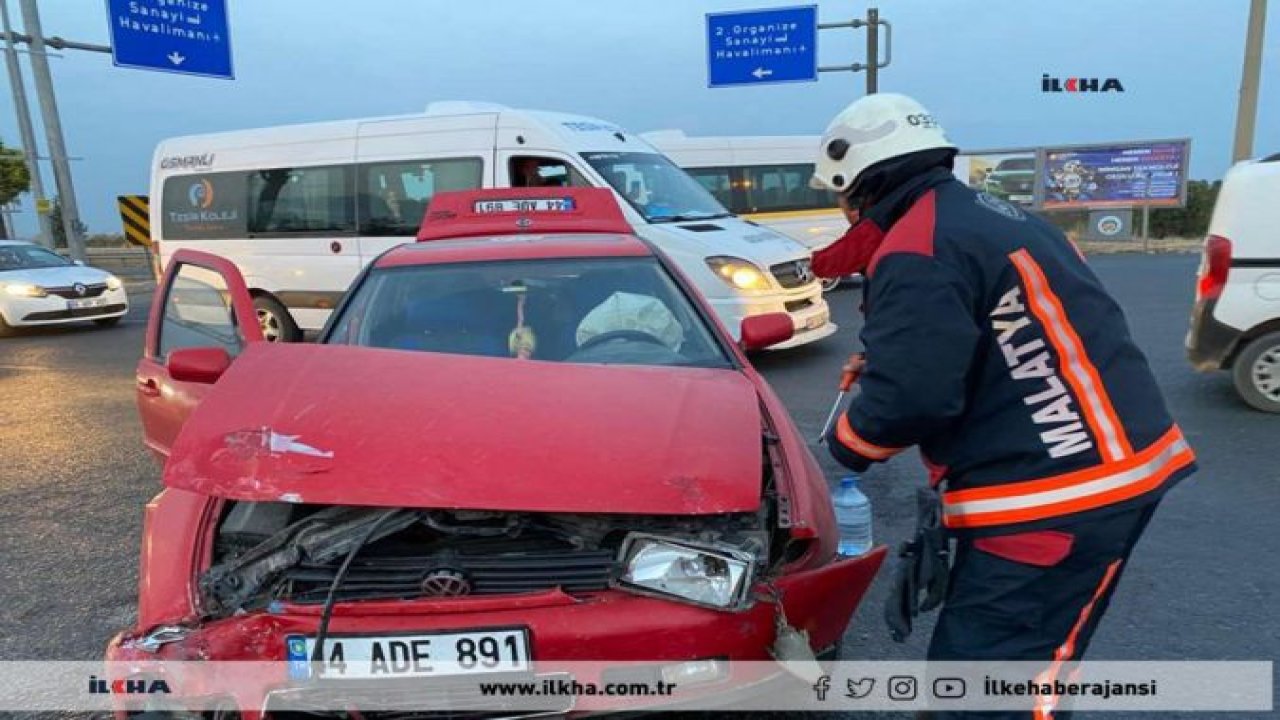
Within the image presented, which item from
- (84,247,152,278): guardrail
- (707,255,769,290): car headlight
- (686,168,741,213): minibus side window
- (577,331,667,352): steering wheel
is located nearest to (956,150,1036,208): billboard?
(686,168,741,213): minibus side window

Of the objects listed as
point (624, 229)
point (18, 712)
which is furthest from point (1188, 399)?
point (18, 712)

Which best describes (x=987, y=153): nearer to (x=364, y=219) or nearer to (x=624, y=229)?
(x=364, y=219)

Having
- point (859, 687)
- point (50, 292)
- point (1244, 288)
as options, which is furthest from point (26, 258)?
point (1244, 288)

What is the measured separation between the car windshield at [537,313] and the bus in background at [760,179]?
35.0 ft

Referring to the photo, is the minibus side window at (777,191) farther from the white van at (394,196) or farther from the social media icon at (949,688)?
the social media icon at (949,688)

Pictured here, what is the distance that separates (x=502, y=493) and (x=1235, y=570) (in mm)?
3184

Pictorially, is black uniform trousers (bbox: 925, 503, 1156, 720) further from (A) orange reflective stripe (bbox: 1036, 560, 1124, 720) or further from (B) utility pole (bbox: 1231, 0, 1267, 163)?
(B) utility pole (bbox: 1231, 0, 1267, 163)

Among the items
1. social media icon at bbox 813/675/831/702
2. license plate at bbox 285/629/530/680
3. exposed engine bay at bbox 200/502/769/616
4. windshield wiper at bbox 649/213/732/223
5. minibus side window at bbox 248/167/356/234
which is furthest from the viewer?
minibus side window at bbox 248/167/356/234

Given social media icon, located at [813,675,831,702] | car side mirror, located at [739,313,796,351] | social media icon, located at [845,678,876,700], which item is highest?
car side mirror, located at [739,313,796,351]

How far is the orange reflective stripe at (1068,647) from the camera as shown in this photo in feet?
5.89

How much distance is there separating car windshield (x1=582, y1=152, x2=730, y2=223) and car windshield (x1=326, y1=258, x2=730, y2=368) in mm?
4786

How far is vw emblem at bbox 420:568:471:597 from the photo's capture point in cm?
199

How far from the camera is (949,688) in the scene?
1858 millimetres
